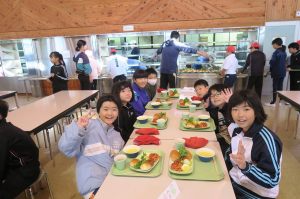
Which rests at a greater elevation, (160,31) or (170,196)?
(160,31)

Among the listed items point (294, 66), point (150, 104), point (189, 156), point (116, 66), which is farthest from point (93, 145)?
point (294, 66)

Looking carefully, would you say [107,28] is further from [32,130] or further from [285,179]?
[285,179]

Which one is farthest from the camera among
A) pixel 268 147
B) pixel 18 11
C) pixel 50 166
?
pixel 18 11

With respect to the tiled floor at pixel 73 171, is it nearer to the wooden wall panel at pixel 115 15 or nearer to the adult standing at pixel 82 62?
the adult standing at pixel 82 62

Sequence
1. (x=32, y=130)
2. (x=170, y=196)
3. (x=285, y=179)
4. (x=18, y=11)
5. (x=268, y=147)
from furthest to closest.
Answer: (x=18, y=11) < (x=285, y=179) < (x=32, y=130) < (x=268, y=147) < (x=170, y=196)

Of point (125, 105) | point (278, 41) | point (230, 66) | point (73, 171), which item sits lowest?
point (73, 171)

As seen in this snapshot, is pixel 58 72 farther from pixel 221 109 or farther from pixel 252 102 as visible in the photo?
pixel 252 102

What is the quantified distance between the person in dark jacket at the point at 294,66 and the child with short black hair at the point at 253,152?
4500 mm

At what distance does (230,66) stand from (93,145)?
436cm

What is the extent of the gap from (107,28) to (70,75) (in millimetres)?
1834

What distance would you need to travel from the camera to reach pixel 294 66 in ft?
17.0

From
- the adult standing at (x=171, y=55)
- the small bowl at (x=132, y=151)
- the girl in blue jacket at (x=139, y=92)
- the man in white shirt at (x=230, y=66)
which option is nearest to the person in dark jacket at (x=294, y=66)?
the man in white shirt at (x=230, y=66)

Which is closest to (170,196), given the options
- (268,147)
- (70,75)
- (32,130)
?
(268,147)

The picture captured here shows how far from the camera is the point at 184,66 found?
6.24m
